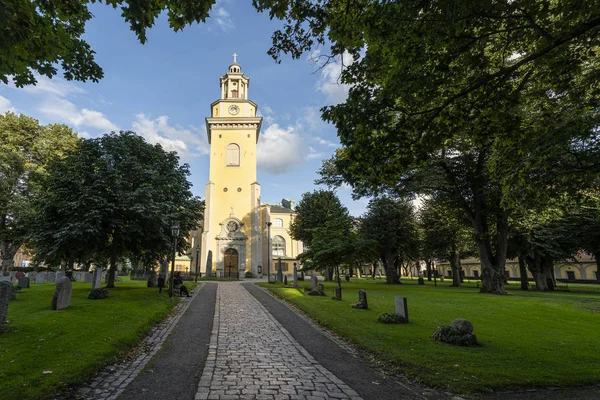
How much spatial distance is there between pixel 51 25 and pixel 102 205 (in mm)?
12038

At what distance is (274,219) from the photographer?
60.0 m

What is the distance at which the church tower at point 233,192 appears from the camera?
41.9 metres

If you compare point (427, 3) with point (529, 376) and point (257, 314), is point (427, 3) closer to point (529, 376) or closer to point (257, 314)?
point (529, 376)

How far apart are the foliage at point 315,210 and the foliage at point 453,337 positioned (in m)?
26.6

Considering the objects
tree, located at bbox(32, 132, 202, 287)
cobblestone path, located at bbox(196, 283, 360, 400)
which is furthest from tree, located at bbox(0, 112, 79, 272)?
cobblestone path, located at bbox(196, 283, 360, 400)

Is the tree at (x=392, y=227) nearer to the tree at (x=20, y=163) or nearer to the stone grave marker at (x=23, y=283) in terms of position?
the stone grave marker at (x=23, y=283)

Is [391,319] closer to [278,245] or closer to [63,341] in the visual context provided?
[63,341]

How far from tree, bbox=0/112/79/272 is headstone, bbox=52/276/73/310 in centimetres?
1927

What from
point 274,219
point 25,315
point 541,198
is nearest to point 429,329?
point 541,198

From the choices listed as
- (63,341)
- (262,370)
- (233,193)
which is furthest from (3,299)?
(233,193)

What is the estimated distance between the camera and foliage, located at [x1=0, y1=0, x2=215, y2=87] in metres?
4.89

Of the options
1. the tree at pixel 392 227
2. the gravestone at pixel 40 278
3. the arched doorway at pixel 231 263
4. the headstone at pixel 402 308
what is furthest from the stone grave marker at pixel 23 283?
the tree at pixel 392 227

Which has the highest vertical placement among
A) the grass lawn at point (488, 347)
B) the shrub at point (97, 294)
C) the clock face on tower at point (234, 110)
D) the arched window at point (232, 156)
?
the clock face on tower at point (234, 110)

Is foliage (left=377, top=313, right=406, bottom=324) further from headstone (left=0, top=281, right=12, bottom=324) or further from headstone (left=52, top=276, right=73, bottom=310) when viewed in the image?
headstone (left=52, top=276, right=73, bottom=310)
